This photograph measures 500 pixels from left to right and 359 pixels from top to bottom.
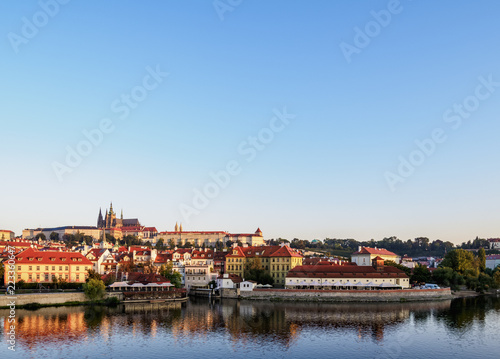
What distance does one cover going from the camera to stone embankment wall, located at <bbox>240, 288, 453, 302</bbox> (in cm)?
6569

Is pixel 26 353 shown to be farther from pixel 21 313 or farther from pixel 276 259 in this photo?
pixel 276 259

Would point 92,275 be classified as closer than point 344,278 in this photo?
Yes

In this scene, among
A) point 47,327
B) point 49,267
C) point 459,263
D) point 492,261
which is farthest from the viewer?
point 492,261

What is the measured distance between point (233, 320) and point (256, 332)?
7.13 m

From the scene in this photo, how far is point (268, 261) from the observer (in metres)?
84.9

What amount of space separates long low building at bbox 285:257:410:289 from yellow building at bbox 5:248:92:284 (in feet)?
97.6

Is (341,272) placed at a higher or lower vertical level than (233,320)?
higher

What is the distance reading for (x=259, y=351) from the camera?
3444 cm

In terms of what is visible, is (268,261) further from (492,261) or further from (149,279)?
(492,261)

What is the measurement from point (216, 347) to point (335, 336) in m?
10.2

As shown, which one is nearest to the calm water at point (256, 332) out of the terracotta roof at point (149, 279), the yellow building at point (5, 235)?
the terracotta roof at point (149, 279)

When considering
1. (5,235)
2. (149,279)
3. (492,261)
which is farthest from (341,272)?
(5,235)

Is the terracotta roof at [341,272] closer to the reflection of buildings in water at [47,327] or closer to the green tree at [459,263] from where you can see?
the green tree at [459,263]

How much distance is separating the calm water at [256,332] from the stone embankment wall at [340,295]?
321 inches
